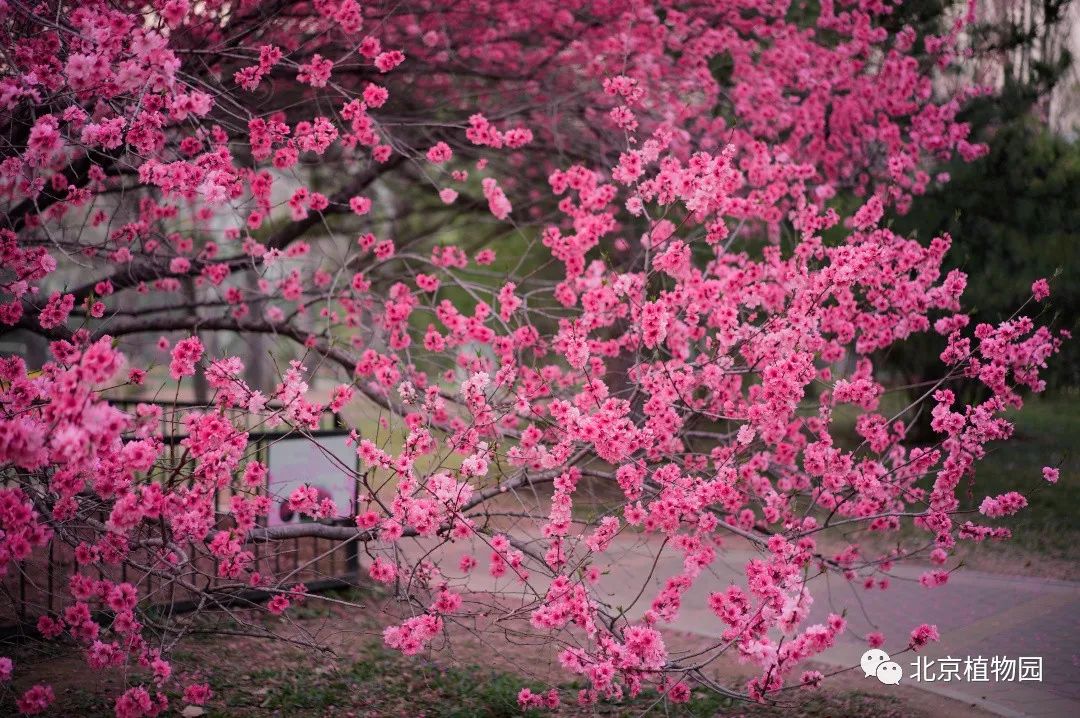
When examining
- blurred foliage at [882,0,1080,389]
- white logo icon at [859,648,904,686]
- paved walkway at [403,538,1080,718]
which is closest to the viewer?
paved walkway at [403,538,1080,718]

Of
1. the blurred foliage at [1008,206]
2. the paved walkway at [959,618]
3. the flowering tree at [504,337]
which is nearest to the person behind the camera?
the flowering tree at [504,337]

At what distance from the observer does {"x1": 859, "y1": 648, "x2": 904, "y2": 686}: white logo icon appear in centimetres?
626

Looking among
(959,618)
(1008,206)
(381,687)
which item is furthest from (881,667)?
(1008,206)

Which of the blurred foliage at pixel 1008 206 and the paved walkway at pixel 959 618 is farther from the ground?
the blurred foliage at pixel 1008 206

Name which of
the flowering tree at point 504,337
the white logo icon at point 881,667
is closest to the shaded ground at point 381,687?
the white logo icon at point 881,667

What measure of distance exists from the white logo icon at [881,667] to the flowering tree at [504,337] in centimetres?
83

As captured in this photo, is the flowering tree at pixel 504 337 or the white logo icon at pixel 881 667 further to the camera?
the white logo icon at pixel 881 667

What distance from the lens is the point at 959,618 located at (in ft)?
24.8

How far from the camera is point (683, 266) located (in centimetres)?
603

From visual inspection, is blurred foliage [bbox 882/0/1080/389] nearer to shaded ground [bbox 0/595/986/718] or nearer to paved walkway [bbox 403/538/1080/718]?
paved walkway [bbox 403/538/1080/718]

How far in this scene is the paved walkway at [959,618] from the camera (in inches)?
233

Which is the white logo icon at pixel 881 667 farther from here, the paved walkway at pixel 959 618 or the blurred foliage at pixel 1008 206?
the blurred foliage at pixel 1008 206

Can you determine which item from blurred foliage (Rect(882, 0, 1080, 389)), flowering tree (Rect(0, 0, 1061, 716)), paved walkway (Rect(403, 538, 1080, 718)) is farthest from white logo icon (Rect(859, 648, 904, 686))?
blurred foliage (Rect(882, 0, 1080, 389))

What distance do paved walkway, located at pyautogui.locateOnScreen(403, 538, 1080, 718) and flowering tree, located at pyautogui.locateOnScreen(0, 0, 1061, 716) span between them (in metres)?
0.73
